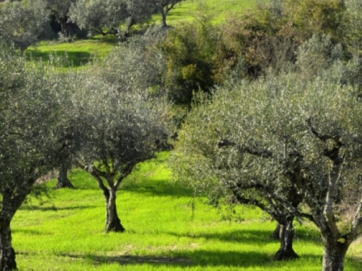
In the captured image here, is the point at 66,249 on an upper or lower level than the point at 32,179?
lower

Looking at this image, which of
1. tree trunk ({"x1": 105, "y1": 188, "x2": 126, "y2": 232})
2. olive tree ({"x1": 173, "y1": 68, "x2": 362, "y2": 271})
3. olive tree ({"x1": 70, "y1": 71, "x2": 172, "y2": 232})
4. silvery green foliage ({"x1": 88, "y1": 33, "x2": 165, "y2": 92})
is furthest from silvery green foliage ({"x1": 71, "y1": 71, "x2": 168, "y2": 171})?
silvery green foliage ({"x1": 88, "y1": 33, "x2": 165, "y2": 92})

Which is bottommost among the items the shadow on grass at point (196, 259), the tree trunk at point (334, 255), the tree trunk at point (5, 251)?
the shadow on grass at point (196, 259)

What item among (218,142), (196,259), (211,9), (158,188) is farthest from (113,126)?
(211,9)

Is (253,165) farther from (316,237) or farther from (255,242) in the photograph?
(316,237)

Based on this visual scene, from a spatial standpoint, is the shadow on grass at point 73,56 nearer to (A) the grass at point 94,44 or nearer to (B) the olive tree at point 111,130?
(A) the grass at point 94,44

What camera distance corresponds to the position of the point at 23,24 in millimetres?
110312

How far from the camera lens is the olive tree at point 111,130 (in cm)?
2983

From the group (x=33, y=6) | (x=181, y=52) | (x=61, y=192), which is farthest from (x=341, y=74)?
(x=33, y=6)

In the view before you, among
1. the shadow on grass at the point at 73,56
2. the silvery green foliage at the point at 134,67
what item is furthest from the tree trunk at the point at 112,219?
the shadow on grass at the point at 73,56

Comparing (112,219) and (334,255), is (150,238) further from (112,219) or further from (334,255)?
(334,255)

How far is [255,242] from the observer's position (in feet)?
103

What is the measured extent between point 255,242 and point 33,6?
105415mm

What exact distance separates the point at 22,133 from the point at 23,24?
96.5m

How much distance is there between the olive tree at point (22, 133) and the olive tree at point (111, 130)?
→ 332 centimetres
